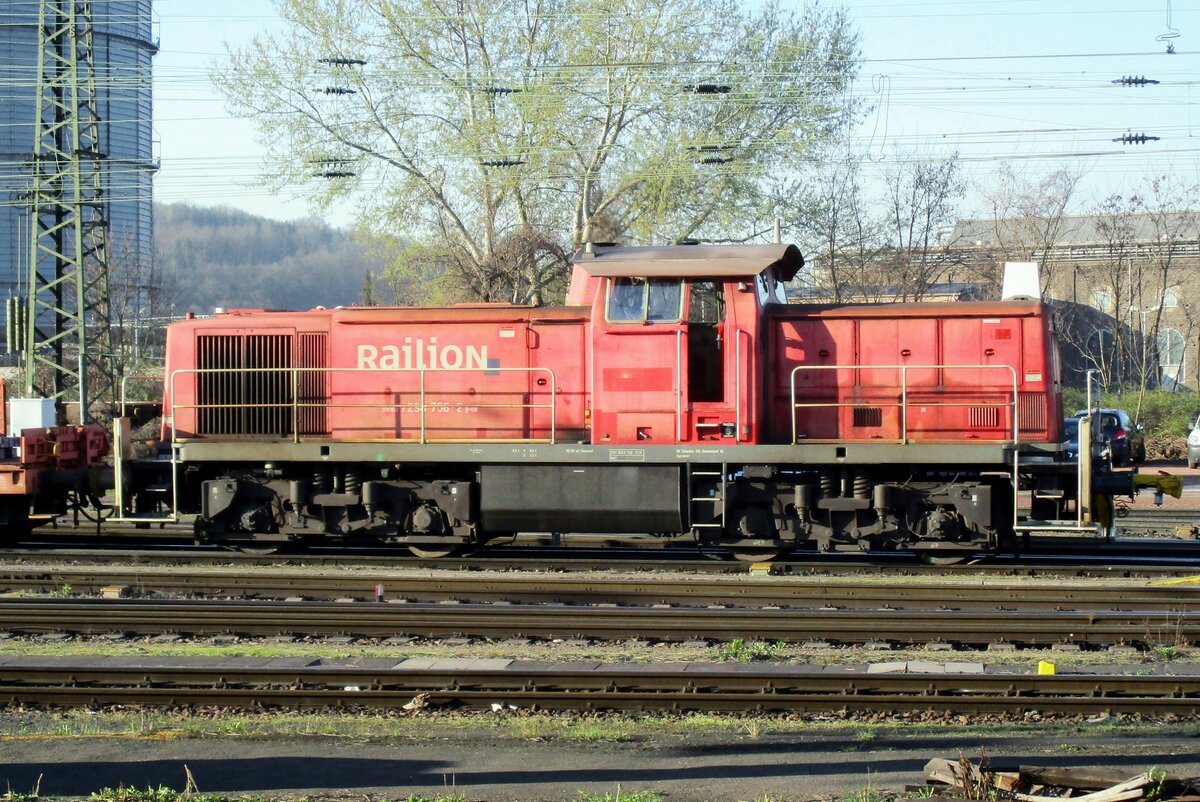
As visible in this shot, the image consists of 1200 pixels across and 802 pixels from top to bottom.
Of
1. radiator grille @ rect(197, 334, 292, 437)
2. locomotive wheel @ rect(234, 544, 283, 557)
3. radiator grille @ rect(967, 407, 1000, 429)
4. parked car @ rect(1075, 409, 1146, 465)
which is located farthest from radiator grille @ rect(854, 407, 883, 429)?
parked car @ rect(1075, 409, 1146, 465)

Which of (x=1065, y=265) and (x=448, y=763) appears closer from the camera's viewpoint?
(x=448, y=763)

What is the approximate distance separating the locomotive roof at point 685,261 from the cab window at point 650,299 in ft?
0.38

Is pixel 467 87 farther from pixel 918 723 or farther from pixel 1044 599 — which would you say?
pixel 918 723

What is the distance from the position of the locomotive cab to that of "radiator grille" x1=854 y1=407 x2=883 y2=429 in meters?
1.28

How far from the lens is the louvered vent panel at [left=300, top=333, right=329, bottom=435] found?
1497cm

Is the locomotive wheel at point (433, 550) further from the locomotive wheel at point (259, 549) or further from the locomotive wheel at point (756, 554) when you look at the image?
the locomotive wheel at point (756, 554)

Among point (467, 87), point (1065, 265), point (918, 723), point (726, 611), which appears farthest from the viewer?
point (1065, 265)

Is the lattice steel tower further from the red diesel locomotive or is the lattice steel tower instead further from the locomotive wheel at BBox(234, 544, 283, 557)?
the red diesel locomotive

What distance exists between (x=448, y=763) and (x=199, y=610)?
5.17 meters

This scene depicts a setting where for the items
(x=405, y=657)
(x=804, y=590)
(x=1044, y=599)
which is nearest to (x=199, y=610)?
(x=405, y=657)

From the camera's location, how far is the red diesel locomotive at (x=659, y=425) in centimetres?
1366

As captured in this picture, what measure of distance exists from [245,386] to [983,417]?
937cm

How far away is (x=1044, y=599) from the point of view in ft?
39.6

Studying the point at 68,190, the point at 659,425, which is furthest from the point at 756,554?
the point at 68,190
